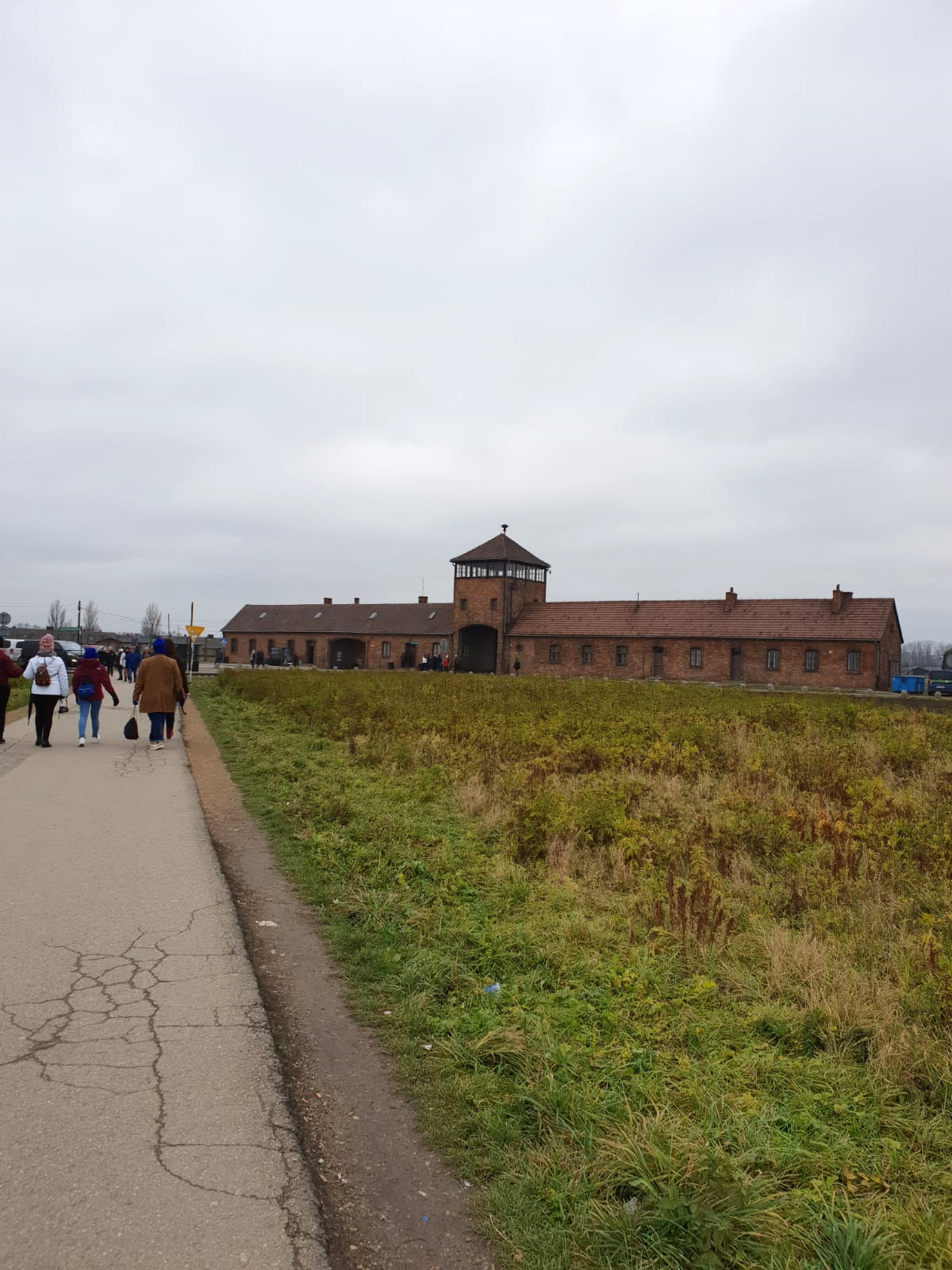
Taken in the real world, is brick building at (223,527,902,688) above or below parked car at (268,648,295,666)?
above

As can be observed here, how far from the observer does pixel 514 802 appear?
9.52 metres

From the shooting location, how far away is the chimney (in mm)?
49969

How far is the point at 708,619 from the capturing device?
53.7m

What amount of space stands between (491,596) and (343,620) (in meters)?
19.5

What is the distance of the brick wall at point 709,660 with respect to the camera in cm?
4841

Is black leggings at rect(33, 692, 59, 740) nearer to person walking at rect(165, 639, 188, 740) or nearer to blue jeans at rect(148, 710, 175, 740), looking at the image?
blue jeans at rect(148, 710, 175, 740)

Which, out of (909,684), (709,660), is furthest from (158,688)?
(909,684)

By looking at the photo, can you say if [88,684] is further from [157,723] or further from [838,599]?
[838,599]

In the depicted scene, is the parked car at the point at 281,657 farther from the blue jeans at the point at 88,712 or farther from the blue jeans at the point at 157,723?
the blue jeans at the point at 157,723

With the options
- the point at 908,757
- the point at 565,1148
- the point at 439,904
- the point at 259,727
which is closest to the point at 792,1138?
the point at 565,1148

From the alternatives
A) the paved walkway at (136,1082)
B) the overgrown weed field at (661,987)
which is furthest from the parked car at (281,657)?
the paved walkway at (136,1082)

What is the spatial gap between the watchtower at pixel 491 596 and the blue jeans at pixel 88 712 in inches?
1823

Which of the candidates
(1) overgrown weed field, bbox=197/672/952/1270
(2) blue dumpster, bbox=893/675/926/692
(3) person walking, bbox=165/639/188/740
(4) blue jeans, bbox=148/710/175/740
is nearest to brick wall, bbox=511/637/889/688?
(2) blue dumpster, bbox=893/675/926/692

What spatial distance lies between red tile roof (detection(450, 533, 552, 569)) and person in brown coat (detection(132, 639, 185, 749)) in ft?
156
